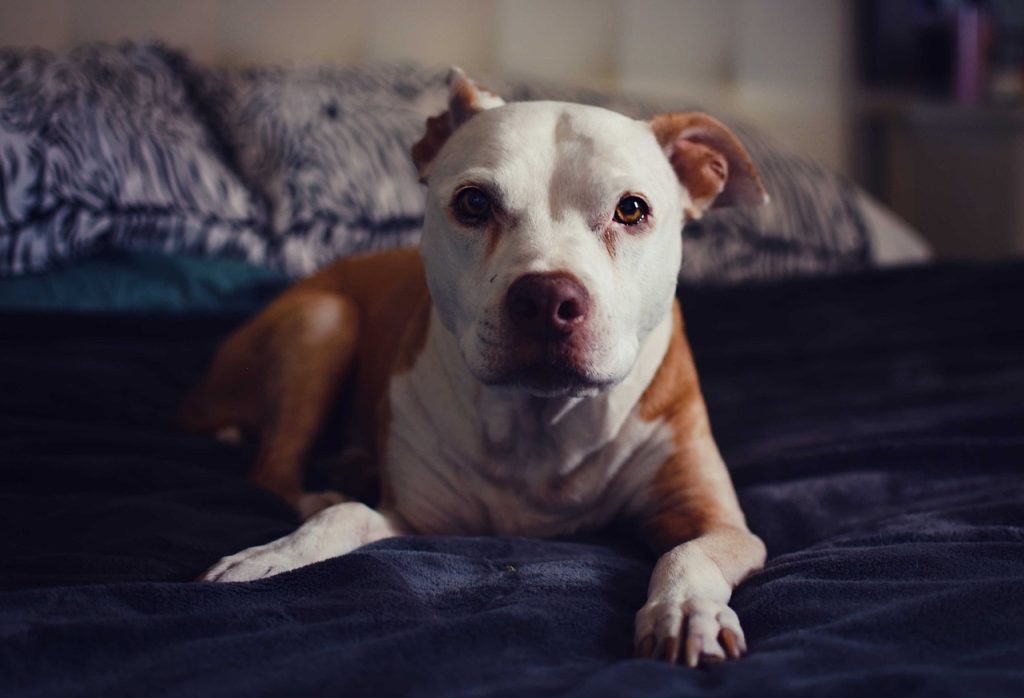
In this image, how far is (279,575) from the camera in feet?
3.56

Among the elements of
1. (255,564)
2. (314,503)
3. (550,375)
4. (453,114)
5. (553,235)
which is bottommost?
(314,503)

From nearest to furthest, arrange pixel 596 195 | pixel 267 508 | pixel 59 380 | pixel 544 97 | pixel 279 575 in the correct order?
pixel 279 575
pixel 596 195
pixel 267 508
pixel 59 380
pixel 544 97

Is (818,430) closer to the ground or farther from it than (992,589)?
closer to the ground

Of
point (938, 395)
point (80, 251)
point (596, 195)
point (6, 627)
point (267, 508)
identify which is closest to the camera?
point (6, 627)

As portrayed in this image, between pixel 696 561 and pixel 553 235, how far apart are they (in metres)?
0.42

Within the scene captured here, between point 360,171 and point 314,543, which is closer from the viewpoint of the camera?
point 314,543

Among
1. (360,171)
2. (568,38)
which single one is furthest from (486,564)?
(568,38)

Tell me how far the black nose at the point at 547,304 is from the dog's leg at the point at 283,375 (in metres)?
0.67

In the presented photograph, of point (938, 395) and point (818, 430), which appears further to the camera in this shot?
point (938, 395)

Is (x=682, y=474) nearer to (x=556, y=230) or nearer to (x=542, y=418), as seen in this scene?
(x=542, y=418)

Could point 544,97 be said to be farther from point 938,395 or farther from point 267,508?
point 267,508

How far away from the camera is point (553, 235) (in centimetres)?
121

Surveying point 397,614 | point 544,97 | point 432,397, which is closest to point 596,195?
point 432,397

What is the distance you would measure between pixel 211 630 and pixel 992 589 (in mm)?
771
